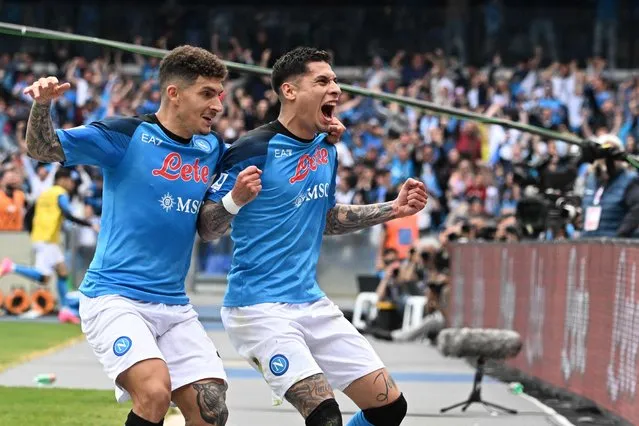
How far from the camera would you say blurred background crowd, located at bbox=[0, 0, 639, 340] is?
21.7 meters

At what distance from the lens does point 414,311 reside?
21234 mm

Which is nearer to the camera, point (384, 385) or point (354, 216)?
point (384, 385)

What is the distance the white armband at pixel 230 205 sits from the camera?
7.34m

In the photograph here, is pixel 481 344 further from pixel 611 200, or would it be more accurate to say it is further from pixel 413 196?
pixel 413 196

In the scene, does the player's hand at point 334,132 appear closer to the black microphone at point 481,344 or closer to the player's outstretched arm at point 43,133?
the player's outstretched arm at point 43,133

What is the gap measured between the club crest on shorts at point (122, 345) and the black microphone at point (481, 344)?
6.34 m

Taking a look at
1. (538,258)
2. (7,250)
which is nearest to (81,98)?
(7,250)

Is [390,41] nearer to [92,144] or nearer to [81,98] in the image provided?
[81,98]

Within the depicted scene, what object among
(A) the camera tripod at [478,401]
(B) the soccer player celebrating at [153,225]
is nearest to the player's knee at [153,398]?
(B) the soccer player celebrating at [153,225]

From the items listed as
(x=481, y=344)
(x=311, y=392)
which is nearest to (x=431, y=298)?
(x=481, y=344)

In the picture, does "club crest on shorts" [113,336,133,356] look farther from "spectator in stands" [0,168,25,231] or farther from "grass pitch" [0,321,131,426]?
"spectator in stands" [0,168,25,231]

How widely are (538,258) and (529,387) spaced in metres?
1.20

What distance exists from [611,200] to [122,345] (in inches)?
322

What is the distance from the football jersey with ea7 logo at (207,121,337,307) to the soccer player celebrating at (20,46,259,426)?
0.89ft
